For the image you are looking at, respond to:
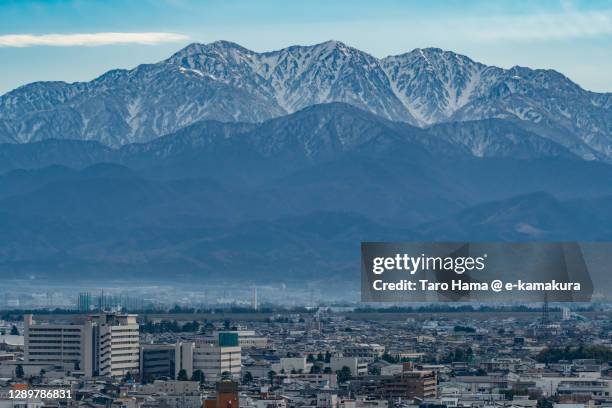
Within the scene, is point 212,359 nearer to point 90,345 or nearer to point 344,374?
point 90,345

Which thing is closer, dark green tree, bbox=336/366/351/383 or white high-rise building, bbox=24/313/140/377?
dark green tree, bbox=336/366/351/383

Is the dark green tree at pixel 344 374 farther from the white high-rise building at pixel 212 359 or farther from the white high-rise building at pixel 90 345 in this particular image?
the white high-rise building at pixel 90 345

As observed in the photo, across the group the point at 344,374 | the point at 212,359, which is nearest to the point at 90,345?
the point at 212,359

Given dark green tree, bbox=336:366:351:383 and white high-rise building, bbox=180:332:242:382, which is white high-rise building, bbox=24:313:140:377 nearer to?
white high-rise building, bbox=180:332:242:382

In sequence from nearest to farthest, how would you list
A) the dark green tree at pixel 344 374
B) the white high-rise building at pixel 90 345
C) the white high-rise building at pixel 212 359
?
the dark green tree at pixel 344 374 → the white high-rise building at pixel 212 359 → the white high-rise building at pixel 90 345

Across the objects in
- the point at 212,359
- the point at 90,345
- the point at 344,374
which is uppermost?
the point at 90,345

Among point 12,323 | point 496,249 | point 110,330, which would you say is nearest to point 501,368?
point 110,330

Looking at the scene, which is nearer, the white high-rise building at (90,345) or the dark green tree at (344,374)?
the dark green tree at (344,374)

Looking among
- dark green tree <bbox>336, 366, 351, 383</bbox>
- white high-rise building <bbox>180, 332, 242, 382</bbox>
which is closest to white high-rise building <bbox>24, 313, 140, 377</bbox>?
white high-rise building <bbox>180, 332, 242, 382</bbox>

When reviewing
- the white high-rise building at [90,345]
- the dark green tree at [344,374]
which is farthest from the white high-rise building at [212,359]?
the dark green tree at [344,374]
